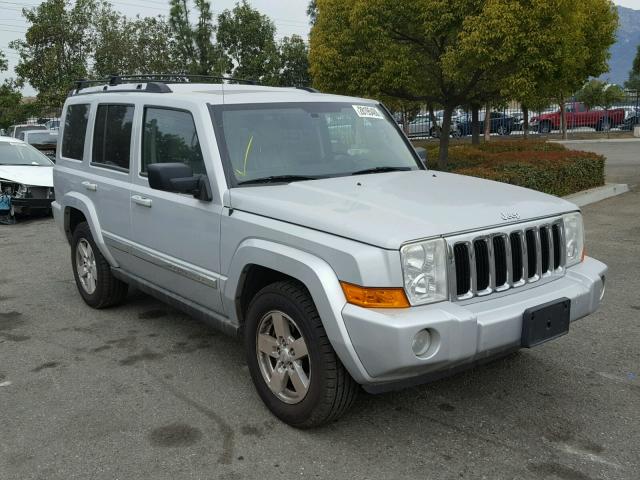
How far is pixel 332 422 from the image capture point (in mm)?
3566

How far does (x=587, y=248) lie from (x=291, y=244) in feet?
18.9

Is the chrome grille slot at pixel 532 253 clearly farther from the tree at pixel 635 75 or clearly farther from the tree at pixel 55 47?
the tree at pixel 635 75

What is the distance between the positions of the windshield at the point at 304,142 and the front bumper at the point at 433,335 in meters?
1.35

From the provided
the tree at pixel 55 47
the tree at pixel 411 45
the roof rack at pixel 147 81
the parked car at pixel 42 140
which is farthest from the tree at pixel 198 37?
the roof rack at pixel 147 81

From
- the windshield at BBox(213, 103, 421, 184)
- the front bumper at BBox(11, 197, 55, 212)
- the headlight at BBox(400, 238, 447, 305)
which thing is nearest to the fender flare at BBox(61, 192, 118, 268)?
the windshield at BBox(213, 103, 421, 184)

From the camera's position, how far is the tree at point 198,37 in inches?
1033

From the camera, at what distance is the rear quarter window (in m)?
5.80

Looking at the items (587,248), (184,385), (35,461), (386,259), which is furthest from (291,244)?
(587,248)

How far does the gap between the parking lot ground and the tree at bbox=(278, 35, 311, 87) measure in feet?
75.4

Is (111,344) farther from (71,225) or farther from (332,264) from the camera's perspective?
(332,264)

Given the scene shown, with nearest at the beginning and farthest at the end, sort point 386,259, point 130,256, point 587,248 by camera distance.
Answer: point 386,259 → point 130,256 → point 587,248

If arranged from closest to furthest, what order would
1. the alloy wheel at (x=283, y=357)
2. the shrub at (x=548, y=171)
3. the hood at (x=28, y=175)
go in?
1. the alloy wheel at (x=283, y=357)
2. the shrub at (x=548, y=171)
3. the hood at (x=28, y=175)

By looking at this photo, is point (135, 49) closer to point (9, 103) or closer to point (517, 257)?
point (9, 103)

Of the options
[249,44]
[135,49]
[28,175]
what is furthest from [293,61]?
[28,175]
